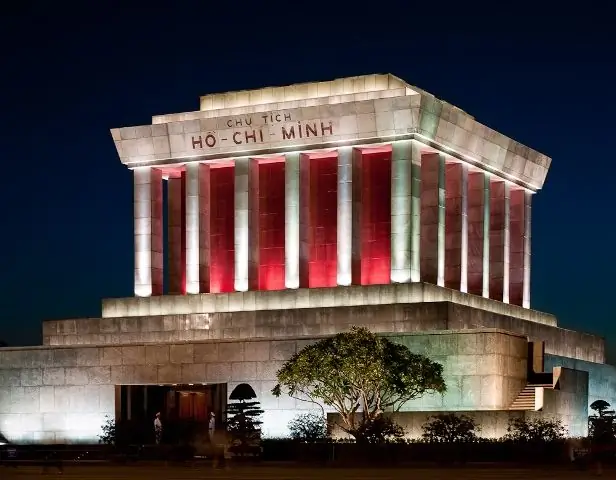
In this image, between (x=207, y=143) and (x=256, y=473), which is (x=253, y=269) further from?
(x=256, y=473)

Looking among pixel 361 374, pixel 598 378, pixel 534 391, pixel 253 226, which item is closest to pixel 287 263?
pixel 253 226

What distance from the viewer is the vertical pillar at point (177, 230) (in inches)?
2643

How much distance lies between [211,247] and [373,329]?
11853 millimetres

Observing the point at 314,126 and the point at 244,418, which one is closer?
the point at 244,418

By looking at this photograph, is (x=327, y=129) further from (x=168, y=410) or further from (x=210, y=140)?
(x=168, y=410)

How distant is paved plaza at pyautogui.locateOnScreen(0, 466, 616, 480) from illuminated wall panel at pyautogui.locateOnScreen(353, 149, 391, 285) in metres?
20.2

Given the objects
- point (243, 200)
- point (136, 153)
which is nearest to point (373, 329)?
point (243, 200)

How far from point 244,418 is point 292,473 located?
16022mm

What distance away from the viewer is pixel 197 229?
213 feet

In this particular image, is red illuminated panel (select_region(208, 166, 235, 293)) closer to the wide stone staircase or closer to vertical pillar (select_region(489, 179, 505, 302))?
vertical pillar (select_region(489, 179, 505, 302))

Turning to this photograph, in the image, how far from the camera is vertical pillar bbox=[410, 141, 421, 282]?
196 feet

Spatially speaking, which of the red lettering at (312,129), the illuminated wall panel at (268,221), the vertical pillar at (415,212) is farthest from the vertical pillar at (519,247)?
the red lettering at (312,129)

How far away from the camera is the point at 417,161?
200 ft

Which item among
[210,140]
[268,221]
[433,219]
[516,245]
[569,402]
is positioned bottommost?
[569,402]
